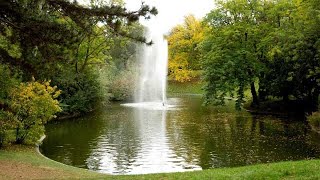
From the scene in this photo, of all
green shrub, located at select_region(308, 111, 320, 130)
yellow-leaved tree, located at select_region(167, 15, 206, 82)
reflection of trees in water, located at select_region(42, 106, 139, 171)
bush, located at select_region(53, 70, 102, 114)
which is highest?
yellow-leaved tree, located at select_region(167, 15, 206, 82)

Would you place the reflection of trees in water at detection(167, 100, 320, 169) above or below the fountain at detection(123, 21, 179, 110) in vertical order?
below

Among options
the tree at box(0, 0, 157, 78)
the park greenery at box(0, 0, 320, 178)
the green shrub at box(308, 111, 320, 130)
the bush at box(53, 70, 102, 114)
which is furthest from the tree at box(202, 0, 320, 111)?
the tree at box(0, 0, 157, 78)

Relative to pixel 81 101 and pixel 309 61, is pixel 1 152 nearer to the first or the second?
pixel 81 101

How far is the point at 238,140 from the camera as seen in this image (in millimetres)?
22031

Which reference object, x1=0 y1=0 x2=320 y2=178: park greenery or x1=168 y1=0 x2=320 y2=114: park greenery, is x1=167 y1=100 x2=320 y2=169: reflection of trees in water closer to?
x1=0 y1=0 x2=320 y2=178: park greenery

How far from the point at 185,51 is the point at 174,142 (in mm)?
45234

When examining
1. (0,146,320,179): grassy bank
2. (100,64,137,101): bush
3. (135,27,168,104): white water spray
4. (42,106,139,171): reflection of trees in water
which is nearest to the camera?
(0,146,320,179): grassy bank

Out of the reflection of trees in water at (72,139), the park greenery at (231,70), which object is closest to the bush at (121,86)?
the park greenery at (231,70)

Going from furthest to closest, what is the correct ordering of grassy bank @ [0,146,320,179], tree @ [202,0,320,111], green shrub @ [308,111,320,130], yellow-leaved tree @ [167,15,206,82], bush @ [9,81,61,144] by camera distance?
yellow-leaved tree @ [167,15,206,82] < tree @ [202,0,320,111] < green shrub @ [308,111,320,130] < bush @ [9,81,61,144] < grassy bank @ [0,146,320,179]

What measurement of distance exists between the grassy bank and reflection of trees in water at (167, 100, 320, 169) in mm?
4532

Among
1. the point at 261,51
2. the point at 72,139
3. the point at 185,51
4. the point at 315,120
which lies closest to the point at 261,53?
the point at 261,51

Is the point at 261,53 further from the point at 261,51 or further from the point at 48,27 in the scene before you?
the point at 48,27

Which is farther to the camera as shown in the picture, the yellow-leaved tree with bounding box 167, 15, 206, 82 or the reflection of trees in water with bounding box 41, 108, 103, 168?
the yellow-leaved tree with bounding box 167, 15, 206, 82

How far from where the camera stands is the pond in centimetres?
1727
